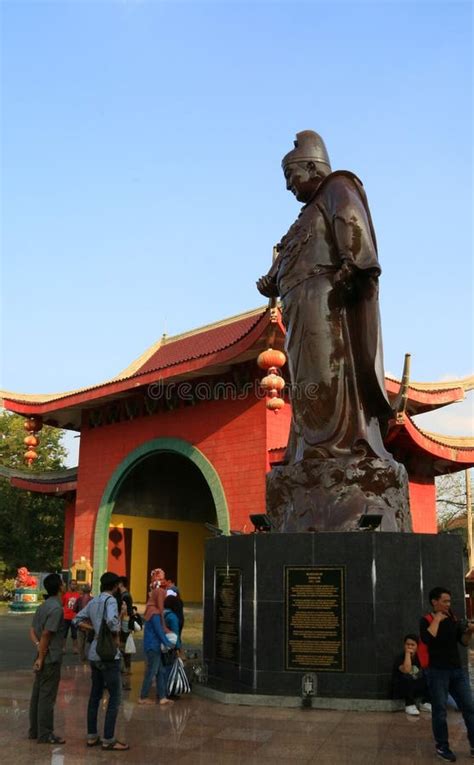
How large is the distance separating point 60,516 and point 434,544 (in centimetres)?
2387

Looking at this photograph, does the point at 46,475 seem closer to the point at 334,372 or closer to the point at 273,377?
the point at 273,377

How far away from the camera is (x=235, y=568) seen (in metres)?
6.54

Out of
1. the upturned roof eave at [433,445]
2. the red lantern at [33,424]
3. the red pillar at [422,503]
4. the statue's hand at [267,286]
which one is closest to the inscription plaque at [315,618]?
the statue's hand at [267,286]

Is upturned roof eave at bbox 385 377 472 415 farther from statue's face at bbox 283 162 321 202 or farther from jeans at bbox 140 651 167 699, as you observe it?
jeans at bbox 140 651 167 699

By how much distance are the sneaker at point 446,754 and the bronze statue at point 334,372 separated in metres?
2.16

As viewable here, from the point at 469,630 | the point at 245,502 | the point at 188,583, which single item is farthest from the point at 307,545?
the point at 188,583

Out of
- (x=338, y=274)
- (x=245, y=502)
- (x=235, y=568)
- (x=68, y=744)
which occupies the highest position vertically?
(x=338, y=274)

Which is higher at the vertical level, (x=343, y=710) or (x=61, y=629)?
(x=61, y=629)

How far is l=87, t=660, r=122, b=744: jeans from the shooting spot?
15.7 ft

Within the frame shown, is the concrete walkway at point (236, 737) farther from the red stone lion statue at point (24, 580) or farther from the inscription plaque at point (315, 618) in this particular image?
the red stone lion statue at point (24, 580)

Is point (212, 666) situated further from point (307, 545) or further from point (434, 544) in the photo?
point (434, 544)

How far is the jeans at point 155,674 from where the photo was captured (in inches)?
254

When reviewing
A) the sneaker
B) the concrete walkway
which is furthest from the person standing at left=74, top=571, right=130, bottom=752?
the sneaker

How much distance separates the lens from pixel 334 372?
22.8ft
